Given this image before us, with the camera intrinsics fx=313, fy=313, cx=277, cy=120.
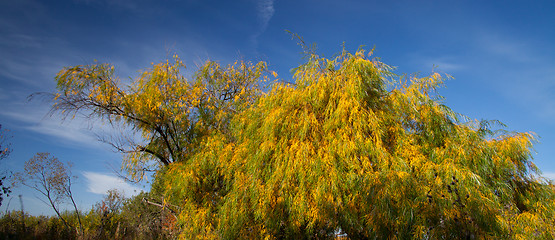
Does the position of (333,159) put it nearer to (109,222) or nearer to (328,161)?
(328,161)

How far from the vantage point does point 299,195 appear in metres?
5.81

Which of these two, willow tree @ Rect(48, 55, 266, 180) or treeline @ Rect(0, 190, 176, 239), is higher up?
willow tree @ Rect(48, 55, 266, 180)

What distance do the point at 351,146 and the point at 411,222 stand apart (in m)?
1.60

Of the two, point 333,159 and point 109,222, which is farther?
point 109,222

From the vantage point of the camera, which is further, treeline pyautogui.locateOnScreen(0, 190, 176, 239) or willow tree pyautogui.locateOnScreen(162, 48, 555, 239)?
treeline pyautogui.locateOnScreen(0, 190, 176, 239)

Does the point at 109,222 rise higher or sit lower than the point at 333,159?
lower

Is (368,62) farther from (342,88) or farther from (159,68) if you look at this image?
(159,68)

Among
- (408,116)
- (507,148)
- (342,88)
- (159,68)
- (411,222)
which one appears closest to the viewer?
(411,222)

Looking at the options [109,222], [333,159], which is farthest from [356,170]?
[109,222]

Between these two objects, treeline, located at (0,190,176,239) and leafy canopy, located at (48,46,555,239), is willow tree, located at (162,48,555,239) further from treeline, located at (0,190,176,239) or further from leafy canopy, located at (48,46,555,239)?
treeline, located at (0,190,176,239)

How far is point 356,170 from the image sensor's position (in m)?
5.88

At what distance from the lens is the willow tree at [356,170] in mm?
5379

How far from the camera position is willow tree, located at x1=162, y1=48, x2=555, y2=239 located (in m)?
5.38

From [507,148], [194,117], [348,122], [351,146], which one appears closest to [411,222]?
[351,146]
